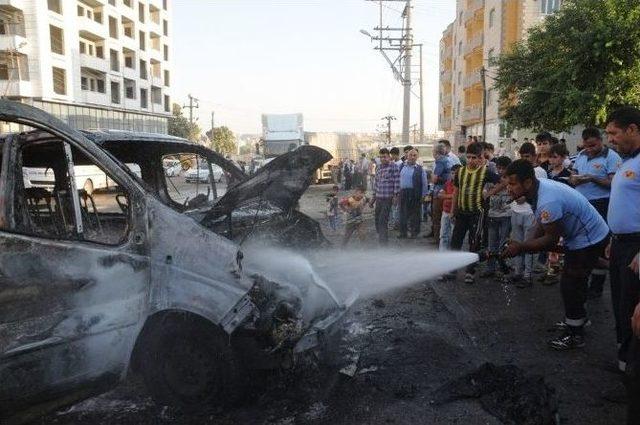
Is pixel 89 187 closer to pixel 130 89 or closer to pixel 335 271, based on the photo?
pixel 335 271

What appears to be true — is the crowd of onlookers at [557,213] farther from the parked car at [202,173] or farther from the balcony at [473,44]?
the balcony at [473,44]

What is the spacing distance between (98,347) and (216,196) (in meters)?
2.99

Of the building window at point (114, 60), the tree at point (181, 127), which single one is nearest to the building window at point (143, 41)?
the building window at point (114, 60)

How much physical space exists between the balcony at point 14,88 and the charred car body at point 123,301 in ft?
108

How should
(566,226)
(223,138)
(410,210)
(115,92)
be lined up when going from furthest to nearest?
(223,138), (115,92), (410,210), (566,226)

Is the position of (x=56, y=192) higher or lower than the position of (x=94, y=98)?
lower

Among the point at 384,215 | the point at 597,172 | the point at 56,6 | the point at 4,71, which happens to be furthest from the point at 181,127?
the point at 597,172

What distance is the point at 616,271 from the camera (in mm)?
3781

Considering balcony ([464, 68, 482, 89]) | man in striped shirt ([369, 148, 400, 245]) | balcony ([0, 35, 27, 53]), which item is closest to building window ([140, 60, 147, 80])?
balcony ([0, 35, 27, 53])

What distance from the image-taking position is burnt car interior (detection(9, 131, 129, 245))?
10.1 ft

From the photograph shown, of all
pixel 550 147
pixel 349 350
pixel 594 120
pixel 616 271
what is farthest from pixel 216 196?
pixel 594 120

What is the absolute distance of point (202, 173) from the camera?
5727mm

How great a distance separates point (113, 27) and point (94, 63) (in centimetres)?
627

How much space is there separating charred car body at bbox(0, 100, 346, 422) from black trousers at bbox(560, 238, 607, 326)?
209cm
